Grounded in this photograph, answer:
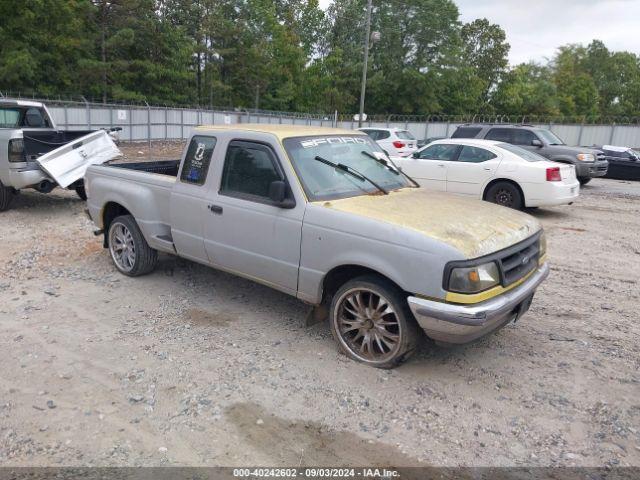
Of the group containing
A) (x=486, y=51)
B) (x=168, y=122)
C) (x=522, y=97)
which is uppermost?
(x=486, y=51)

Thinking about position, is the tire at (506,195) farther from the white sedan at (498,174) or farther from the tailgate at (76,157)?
the tailgate at (76,157)

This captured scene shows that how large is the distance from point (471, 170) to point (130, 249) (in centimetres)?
695

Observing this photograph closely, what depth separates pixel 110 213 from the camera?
248 inches

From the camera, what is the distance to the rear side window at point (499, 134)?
1440 centimetres

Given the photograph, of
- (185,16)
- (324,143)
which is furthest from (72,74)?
(324,143)

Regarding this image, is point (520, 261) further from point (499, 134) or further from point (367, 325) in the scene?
point (499, 134)

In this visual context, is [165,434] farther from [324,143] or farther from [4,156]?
[4,156]

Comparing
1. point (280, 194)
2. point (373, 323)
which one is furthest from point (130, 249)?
point (373, 323)

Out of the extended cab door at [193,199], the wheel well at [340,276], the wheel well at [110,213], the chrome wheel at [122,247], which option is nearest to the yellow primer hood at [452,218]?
the wheel well at [340,276]

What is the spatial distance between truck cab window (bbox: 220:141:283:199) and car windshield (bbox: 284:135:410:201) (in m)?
0.23

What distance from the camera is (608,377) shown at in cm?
400

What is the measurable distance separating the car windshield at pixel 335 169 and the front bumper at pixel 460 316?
1290 mm

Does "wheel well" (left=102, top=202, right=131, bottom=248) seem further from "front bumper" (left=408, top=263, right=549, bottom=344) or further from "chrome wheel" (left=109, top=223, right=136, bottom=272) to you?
"front bumper" (left=408, top=263, right=549, bottom=344)

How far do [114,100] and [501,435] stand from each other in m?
39.1
